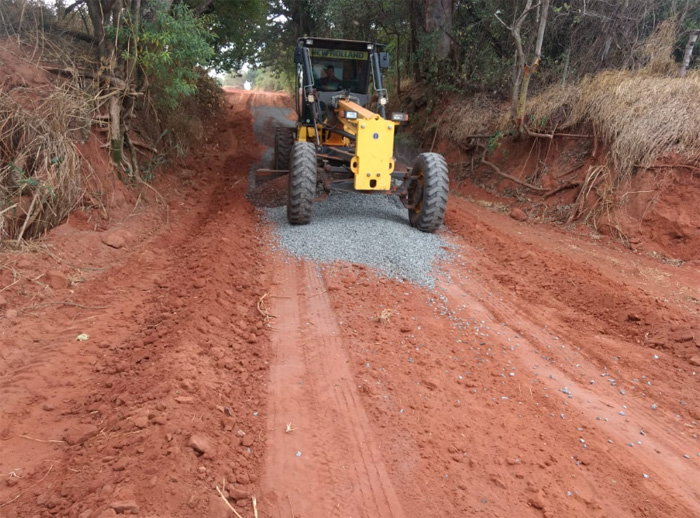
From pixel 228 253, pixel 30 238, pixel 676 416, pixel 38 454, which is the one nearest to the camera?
pixel 38 454

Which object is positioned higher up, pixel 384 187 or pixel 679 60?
pixel 679 60

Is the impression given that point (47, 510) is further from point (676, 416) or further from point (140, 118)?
point (140, 118)

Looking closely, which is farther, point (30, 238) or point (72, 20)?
point (72, 20)

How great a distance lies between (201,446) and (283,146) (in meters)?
8.41

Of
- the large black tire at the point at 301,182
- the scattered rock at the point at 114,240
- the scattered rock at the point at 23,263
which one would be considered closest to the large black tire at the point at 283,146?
the large black tire at the point at 301,182

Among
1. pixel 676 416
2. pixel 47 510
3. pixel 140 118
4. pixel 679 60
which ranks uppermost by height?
pixel 679 60

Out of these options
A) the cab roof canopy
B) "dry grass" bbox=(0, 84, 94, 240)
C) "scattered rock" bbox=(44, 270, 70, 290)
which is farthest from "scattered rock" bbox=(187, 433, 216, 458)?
the cab roof canopy

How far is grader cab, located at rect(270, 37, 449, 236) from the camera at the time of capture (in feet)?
23.3

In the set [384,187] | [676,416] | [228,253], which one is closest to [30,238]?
[228,253]

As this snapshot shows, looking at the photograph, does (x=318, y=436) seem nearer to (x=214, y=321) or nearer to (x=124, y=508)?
(x=124, y=508)

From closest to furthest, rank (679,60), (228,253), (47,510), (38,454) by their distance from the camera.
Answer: (47,510) → (38,454) → (228,253) → (679,60)

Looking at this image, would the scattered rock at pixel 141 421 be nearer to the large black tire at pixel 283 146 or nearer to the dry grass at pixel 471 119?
the large black tire at pixel 283 146

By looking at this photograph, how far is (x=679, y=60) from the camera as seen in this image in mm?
11094

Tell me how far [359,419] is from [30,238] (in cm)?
479
